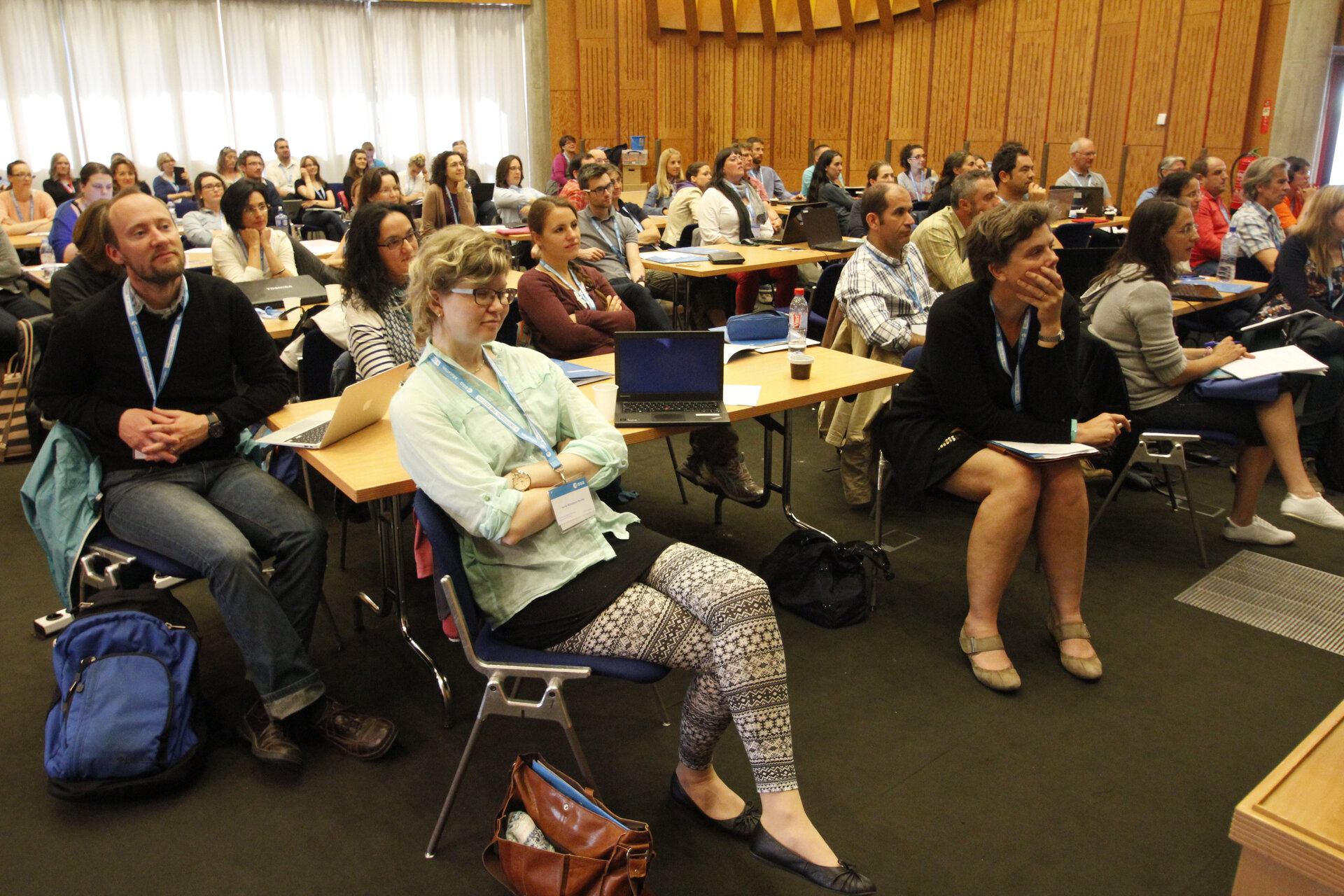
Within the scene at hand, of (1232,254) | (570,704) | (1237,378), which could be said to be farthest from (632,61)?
(570,704)

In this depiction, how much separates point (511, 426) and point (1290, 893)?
5.23 ft

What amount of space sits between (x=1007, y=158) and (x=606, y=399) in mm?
3285

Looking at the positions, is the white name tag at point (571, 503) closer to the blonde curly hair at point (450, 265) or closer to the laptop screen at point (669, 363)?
the blonde curly hair at point (450, 265)

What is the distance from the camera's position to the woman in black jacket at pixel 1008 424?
2.67 metres

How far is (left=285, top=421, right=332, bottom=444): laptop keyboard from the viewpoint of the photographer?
248 centimetres

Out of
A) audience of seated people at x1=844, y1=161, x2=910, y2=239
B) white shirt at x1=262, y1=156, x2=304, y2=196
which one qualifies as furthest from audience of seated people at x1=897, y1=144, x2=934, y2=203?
white shirt at x1=262, y1=156, x2=304, y2=196

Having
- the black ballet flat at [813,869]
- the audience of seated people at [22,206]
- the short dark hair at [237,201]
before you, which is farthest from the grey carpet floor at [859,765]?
the audience of seated people at [22,206]

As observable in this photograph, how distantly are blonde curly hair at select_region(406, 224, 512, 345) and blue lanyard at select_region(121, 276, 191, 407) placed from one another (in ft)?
2.67

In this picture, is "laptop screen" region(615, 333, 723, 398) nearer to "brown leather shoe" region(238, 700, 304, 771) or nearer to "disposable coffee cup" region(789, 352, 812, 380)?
"disposable coffee cup" region(789, 352, 812, 380)

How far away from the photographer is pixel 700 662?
1.94 meters

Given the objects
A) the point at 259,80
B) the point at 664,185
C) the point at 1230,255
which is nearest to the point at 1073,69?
the point at 664,185

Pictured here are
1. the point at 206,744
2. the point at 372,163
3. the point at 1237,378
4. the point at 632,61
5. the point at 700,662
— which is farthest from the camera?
the point at 632,61

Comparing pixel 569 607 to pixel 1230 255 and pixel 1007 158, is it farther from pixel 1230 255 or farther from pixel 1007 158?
pixel 1230 255

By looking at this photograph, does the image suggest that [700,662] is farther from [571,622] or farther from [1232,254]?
Result: [1232,254]
